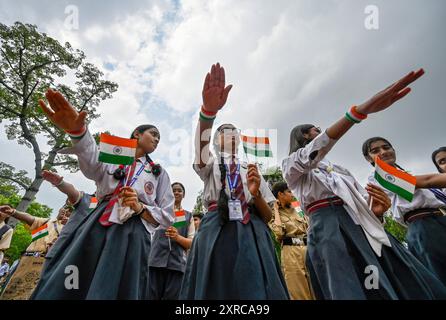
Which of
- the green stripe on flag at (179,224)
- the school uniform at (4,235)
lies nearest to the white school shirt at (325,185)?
the green stripe on flag at (179,224)

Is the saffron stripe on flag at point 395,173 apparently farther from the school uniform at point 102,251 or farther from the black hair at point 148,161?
the black hair at point 148,161

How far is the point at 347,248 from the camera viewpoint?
1.92m

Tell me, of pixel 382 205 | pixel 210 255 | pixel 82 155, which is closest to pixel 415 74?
pixel 382 205

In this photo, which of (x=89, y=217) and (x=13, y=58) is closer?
(x=89, y=217)

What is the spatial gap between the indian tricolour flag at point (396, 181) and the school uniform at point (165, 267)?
2.79 meters

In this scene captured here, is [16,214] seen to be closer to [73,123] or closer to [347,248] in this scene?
[73,123]

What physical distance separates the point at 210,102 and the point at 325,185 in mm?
1217

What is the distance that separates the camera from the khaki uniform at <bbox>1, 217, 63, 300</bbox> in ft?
15.7

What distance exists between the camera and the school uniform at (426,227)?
2613 millimetres

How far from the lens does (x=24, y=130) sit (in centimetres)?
1198

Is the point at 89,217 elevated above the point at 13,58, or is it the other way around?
the point at 13,58

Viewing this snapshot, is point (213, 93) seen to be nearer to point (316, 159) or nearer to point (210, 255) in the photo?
point (316, 159)

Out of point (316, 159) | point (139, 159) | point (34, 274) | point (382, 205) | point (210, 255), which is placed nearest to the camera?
point (210, 255)

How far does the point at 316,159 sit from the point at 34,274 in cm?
589
